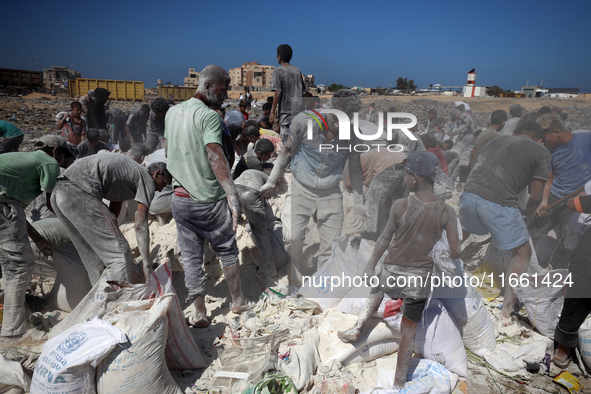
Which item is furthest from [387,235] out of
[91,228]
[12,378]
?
[12,378]

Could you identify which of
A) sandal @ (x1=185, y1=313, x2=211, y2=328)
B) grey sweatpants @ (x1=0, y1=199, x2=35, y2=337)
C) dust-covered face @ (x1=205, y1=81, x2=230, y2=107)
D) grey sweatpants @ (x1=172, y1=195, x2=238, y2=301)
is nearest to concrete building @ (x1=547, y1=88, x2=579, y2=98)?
dust-covered face @ (x1=205, y1=81, x2=230, y2=107)

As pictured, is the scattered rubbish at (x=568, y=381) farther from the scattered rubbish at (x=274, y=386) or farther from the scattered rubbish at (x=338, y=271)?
the scattered rubbish at (x=274, y=386)

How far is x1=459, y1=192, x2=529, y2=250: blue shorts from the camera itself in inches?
109

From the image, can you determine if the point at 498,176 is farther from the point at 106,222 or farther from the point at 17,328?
the point at 17,328

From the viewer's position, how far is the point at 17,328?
9.37 ft

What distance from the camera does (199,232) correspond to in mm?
2770

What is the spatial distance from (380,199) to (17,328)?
3061 millimetres

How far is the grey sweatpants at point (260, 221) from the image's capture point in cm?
331

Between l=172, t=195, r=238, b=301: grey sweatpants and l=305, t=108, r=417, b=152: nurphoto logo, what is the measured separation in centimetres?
98

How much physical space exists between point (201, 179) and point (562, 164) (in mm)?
2859

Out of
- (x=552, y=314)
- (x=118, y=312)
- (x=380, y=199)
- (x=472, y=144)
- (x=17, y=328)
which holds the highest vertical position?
(x=472, y=144)

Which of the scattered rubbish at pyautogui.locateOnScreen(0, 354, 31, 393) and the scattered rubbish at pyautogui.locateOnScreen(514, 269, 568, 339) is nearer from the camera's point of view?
the scattered rubbish at pyautogui.locateOnScreen(0, 354, 31, 393)

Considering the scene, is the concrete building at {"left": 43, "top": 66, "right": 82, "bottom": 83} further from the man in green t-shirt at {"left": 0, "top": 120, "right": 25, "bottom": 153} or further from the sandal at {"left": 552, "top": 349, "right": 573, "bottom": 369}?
the sandal at {"left": 552, "top": 349, "right": 573, "bottom": 369}

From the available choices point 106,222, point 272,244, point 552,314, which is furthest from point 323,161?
point 552,314
